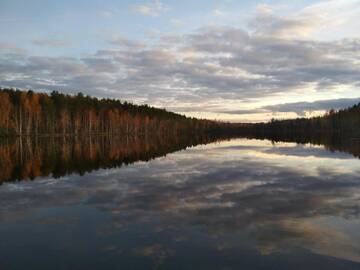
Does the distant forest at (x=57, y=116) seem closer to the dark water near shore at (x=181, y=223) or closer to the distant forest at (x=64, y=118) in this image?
the distant forest at (x=64, y=118)

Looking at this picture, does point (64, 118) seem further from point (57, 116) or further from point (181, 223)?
point (181, 223)

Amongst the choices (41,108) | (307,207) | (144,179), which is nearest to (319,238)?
(307,207)

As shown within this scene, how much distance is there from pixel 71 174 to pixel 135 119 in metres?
154

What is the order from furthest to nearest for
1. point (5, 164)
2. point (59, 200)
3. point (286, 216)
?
point (5, 164), point (59, 200), point (286, 216)

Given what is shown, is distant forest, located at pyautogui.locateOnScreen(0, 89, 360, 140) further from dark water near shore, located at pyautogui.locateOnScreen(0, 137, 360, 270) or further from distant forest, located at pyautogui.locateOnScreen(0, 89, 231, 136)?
dark water near shore, located at pyautogui.locateOnScreen(0, 137, 360, 270)

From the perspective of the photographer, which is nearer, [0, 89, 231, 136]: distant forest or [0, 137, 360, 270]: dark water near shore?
[0, 137, 360, 270]: dark water near shore

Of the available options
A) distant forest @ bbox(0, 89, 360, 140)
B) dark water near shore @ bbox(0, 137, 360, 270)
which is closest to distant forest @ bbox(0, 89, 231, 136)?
distant forest @ bbox(0, 89, 360, 140)

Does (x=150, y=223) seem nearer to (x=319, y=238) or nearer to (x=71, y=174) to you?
(x=319, y=238)

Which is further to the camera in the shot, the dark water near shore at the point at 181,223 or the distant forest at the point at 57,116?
the distant forest at the point at 57,116

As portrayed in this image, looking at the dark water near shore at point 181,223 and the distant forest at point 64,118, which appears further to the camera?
the distant forest at point 64,118

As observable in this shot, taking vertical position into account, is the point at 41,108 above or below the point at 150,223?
above

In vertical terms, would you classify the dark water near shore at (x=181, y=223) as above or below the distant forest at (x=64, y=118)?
below

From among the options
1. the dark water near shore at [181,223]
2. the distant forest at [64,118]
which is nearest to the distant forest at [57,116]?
the distant forest at [64,118]

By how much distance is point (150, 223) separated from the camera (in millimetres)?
12609
